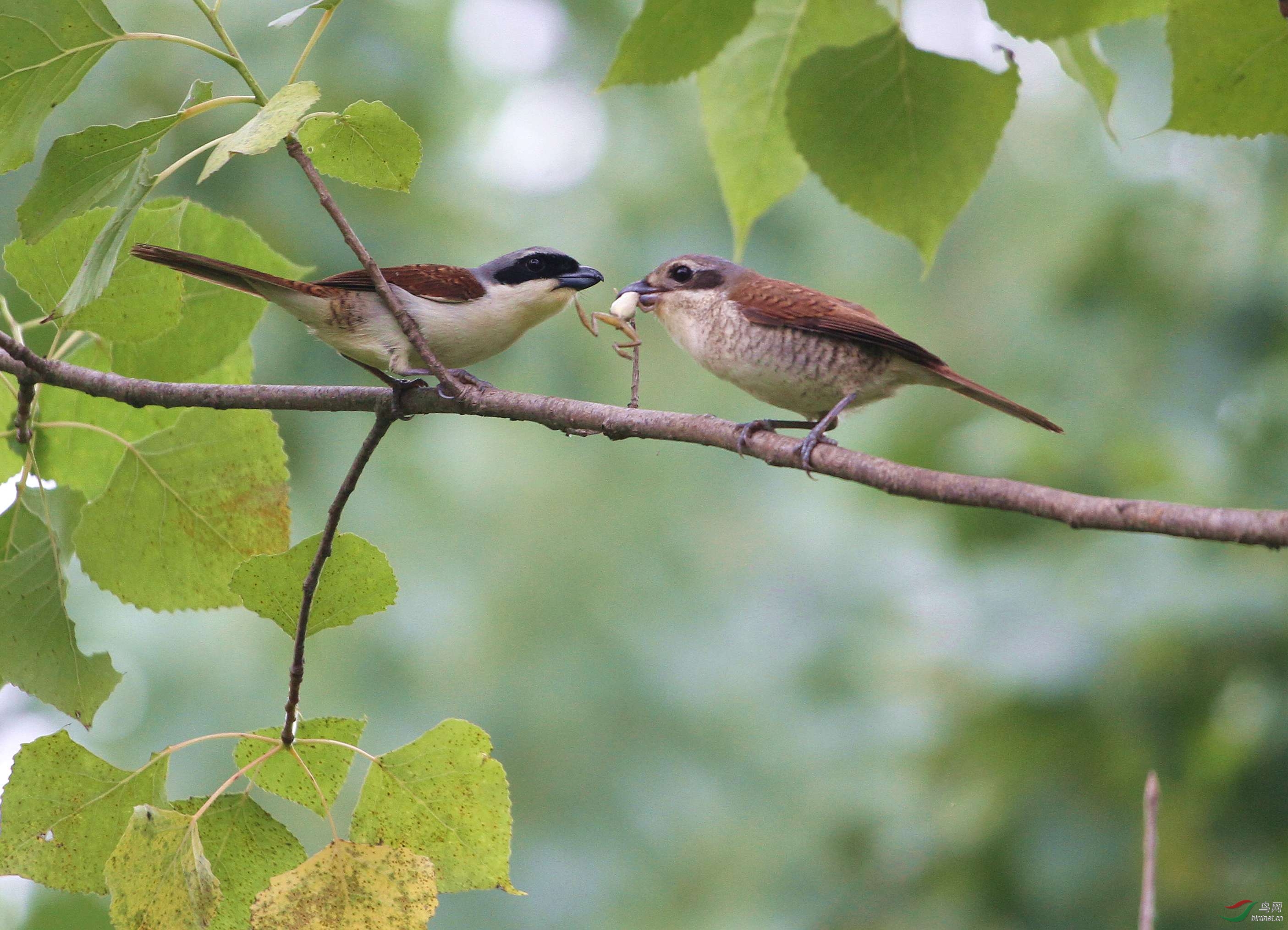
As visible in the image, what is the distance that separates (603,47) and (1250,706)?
662cm

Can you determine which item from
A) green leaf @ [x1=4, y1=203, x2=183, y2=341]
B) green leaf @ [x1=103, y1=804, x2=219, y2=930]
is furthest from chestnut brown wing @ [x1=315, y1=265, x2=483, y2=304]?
green leaf @ [x1=103, y1=804, x2=219, y2=930]

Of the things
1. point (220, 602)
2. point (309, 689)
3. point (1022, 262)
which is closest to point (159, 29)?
point (309, 689)

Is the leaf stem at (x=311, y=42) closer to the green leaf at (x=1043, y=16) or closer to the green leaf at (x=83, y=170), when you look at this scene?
the green leaf at (x=83, y=170)

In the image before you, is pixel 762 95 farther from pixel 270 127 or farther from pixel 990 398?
pixel 270 127

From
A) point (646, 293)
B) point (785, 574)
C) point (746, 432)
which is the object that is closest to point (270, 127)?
point (746, 432)

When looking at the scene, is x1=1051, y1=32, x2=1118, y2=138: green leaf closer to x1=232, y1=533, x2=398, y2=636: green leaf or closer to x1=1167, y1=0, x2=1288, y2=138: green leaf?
x1=1167, y1=0, x2=1288, y2=138: green leaf

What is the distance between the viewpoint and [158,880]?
168 cm

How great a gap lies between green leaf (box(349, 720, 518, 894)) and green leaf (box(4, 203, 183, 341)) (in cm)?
101

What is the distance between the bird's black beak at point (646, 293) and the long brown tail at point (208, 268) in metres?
1.12

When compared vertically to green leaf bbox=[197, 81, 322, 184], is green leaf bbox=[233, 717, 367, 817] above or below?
below

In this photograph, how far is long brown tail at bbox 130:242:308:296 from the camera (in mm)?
2244

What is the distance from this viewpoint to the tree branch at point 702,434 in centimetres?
112

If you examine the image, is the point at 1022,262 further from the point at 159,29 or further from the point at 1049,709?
the point at 159,29

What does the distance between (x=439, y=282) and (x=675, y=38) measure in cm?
118
